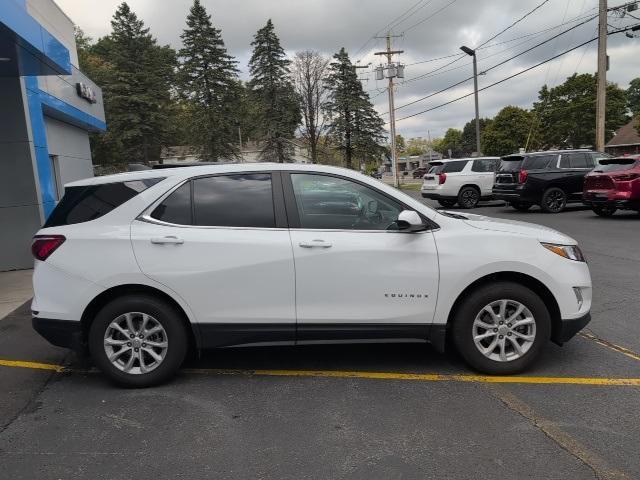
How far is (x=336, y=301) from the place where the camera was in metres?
4.03

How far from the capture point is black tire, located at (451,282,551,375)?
408 cm

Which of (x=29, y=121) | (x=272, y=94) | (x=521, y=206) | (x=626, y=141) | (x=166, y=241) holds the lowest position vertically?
(x=521, y=206)

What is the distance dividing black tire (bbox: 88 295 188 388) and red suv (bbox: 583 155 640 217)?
13.0m

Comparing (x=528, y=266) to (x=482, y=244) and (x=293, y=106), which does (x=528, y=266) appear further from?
(x=293, y=106)

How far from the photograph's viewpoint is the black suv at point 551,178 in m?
16.0

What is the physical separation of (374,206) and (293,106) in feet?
150

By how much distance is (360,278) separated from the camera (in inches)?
158

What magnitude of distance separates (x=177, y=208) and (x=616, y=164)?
13.6 metres

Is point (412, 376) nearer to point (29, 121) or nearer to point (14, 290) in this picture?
point (14, 290)

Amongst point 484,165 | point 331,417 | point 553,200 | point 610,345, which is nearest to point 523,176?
point 553,200

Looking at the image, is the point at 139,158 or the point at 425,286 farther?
the point at 139,158

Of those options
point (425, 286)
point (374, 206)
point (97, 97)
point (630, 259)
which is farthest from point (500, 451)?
point (97, 97)

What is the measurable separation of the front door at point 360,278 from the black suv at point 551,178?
43.5 feet

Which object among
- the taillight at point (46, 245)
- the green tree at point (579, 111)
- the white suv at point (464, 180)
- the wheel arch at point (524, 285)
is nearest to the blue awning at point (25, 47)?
the taillight at point (46, 245)
